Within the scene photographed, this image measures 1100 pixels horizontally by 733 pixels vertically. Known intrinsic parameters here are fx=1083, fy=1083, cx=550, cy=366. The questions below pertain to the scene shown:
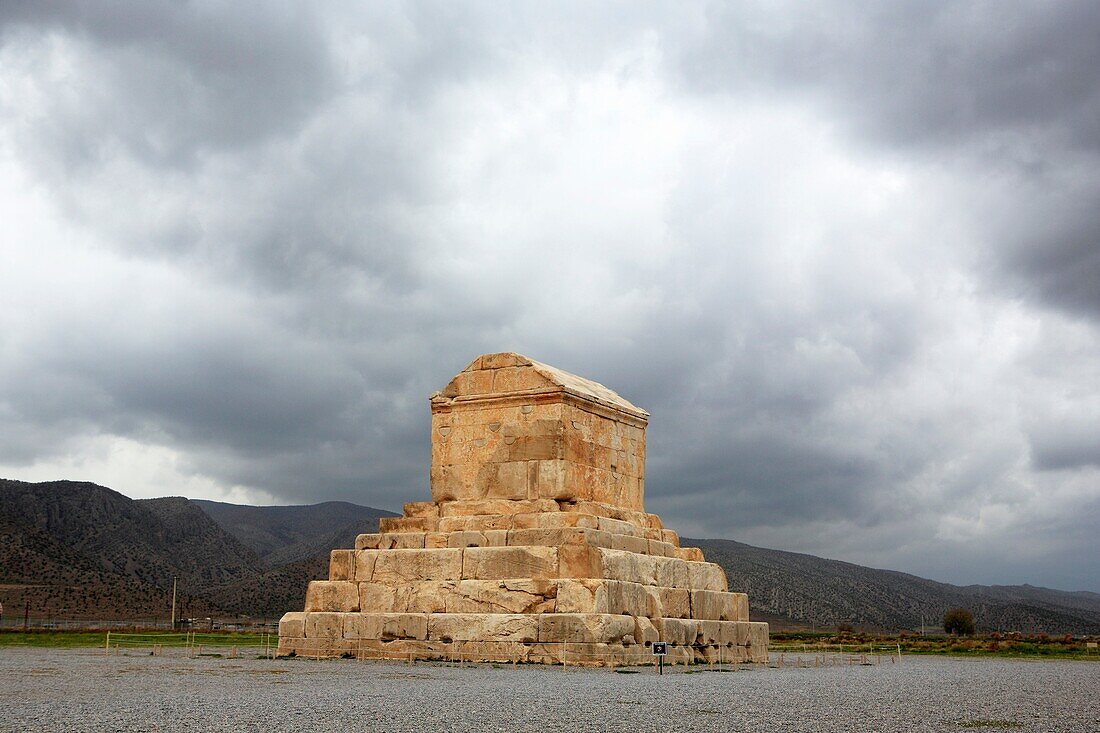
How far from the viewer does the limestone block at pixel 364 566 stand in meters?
21.8

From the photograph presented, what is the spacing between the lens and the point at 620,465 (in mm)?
23859

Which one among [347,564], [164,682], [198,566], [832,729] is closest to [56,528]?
[198,566]

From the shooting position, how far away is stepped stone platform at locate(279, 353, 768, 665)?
63.3 ft

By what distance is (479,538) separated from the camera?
21.1 metres

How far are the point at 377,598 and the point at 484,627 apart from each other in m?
2.98

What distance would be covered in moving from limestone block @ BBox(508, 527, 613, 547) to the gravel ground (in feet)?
9.05

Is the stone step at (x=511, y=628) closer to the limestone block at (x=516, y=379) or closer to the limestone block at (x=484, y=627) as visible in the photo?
the limestone block at (x=484, y=627)

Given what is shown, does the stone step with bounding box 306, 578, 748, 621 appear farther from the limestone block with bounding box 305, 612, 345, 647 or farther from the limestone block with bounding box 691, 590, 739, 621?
the limestone block with bounding box 305, 612, 345, 647

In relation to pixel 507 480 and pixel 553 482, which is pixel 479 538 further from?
pixel 553 482

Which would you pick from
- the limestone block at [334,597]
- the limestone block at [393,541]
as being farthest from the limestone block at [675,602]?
the limestone block at [334,597]

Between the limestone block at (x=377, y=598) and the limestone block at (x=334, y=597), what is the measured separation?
0.51 ft

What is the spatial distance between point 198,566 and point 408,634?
311 ft

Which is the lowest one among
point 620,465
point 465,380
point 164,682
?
point 164,682

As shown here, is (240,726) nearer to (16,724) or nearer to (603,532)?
(16,724)
